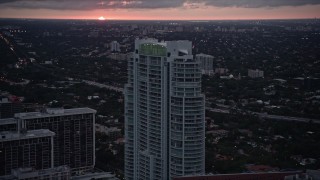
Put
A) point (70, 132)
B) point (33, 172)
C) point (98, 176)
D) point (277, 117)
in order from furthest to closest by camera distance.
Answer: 1. point (277, 117)
2. point (70, 132)
3. point (98, 176)
4. point (33, 172)

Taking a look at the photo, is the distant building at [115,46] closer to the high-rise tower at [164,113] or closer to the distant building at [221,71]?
the distant building at [221,71]

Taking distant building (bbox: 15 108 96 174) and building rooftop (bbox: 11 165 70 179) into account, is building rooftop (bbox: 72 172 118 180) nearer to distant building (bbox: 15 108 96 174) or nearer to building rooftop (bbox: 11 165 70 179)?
distant building (bbox: 15 108 96 174)

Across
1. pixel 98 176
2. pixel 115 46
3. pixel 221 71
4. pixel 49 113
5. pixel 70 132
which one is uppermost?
pixel 115 46

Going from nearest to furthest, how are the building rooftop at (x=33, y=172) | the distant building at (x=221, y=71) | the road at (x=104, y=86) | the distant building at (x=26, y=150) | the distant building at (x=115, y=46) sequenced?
the building rooftop at (x=33, y=172) < the distant building at (x=26, y=150) < the road at (x=104, y=86) < the distant building at (x=221, y=71) < the distant building at (x=115, y=46)

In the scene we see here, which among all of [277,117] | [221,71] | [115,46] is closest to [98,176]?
[277,117]

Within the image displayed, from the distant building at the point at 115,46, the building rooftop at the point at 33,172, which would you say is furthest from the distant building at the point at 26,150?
the distant building at the point at 115,46

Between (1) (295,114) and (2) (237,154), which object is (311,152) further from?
(1) (295,114)

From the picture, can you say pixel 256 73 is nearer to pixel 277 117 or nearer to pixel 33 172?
pixel 277 117

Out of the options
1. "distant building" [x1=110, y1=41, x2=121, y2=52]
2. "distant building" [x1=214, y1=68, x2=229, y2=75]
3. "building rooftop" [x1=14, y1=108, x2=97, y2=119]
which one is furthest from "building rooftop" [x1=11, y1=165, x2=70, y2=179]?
"distant building" [x1=110, y1=41, x2=121, y2=52]

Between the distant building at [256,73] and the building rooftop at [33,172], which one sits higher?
the distant building at [256,73]
